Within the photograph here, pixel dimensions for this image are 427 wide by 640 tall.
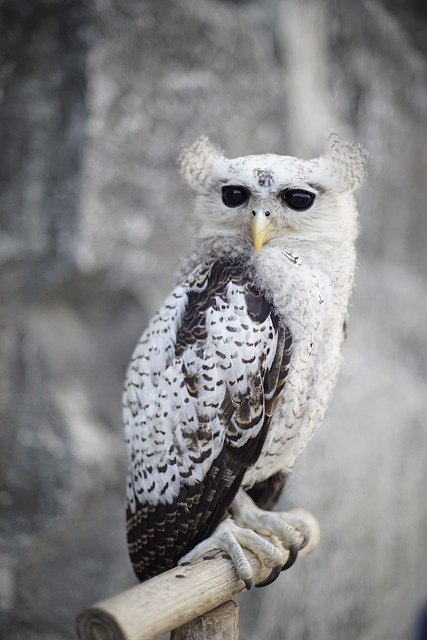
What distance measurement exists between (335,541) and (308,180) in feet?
5.22

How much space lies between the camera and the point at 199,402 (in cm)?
130

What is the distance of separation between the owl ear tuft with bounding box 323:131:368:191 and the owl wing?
29 centimetres

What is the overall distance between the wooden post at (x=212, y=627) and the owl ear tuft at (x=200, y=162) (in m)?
0.88

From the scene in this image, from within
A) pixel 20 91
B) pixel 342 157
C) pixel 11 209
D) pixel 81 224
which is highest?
pixel 20 91

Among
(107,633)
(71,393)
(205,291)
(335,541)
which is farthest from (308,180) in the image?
(335,541)

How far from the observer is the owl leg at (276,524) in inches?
56.9

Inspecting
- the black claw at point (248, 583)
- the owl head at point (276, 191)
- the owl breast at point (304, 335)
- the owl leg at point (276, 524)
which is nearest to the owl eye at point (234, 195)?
the owl head at point (276, 191)

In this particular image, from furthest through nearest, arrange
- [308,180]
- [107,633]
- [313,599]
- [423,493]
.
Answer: [423,493] → [313,599] → [308,180] → [107,633]

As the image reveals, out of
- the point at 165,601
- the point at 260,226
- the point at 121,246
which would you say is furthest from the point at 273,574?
the point at 121,246

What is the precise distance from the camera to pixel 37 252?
2125 millimetres

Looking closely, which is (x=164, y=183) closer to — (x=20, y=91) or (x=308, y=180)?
(x=20, y=91)

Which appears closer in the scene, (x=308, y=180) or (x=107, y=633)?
(x=107, y=633)

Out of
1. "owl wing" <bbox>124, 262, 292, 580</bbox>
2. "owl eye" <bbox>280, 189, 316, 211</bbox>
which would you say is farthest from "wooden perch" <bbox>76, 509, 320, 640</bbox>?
"owl eye" <bbox>280, 189, 316, 211</bbox>

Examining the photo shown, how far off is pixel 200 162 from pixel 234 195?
0.47ft
